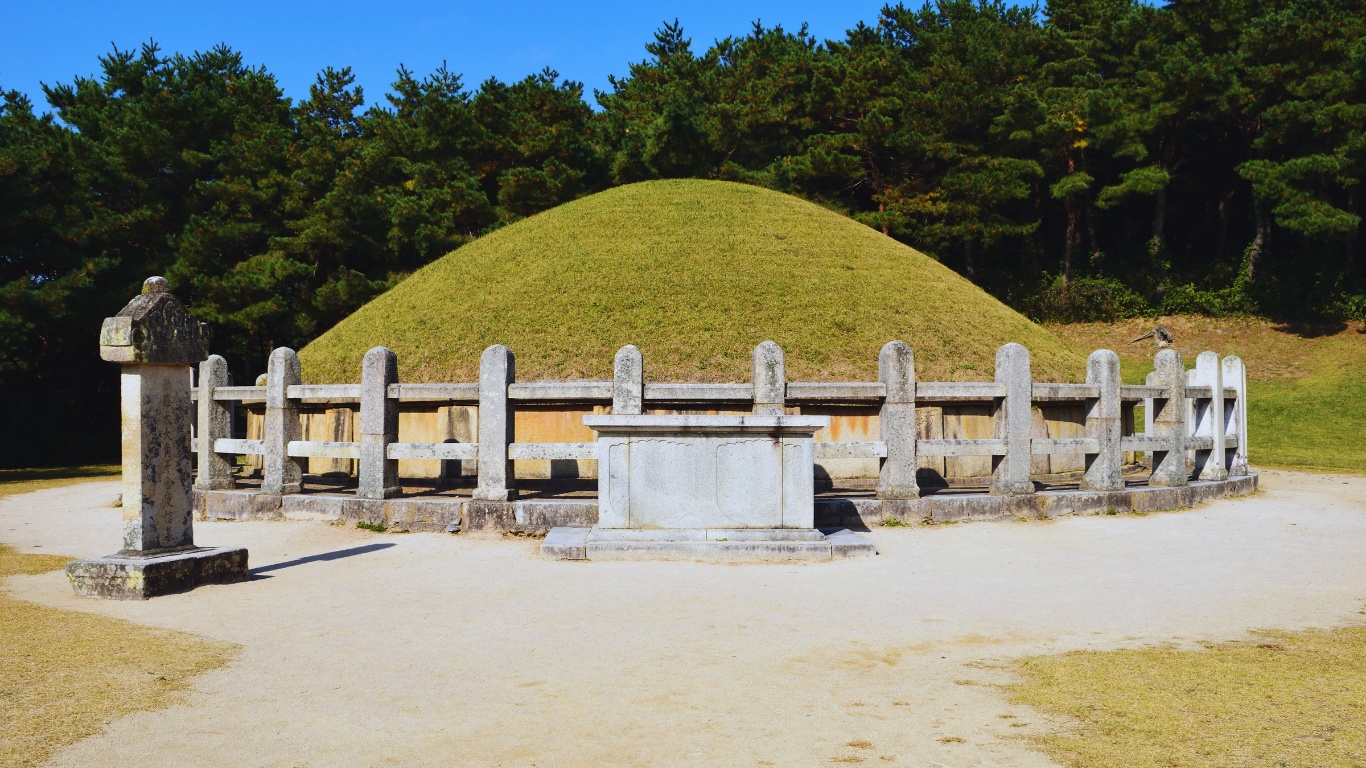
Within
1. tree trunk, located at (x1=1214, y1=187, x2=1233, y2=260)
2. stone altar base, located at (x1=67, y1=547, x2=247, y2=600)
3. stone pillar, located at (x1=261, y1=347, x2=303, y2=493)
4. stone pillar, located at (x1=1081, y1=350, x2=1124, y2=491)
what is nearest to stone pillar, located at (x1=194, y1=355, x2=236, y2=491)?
stone pillar, located at (x1=261, y1=347, x2=303, y2=493)

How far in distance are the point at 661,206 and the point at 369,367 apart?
13.3 meters

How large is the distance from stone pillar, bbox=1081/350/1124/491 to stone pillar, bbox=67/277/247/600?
10.1m

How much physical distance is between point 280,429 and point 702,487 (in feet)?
19.3

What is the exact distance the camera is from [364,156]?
35312 mm

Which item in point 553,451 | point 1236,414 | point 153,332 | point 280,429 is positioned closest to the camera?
point 153,332

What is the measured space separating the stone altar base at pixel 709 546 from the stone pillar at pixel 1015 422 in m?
3.22

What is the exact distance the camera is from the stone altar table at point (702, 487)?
9164 millimetres

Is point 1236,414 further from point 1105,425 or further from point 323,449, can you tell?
point 323,449

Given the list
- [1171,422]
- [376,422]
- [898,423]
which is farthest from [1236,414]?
[376,422]

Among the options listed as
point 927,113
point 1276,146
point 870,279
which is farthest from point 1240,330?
point 870,279

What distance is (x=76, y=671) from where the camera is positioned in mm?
5332

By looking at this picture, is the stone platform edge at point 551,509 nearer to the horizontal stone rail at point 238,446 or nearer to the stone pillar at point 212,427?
the stone pillar at point 212,427

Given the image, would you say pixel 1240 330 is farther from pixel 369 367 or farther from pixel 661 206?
pixel 369 367

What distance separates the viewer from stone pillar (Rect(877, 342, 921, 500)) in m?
11.2
